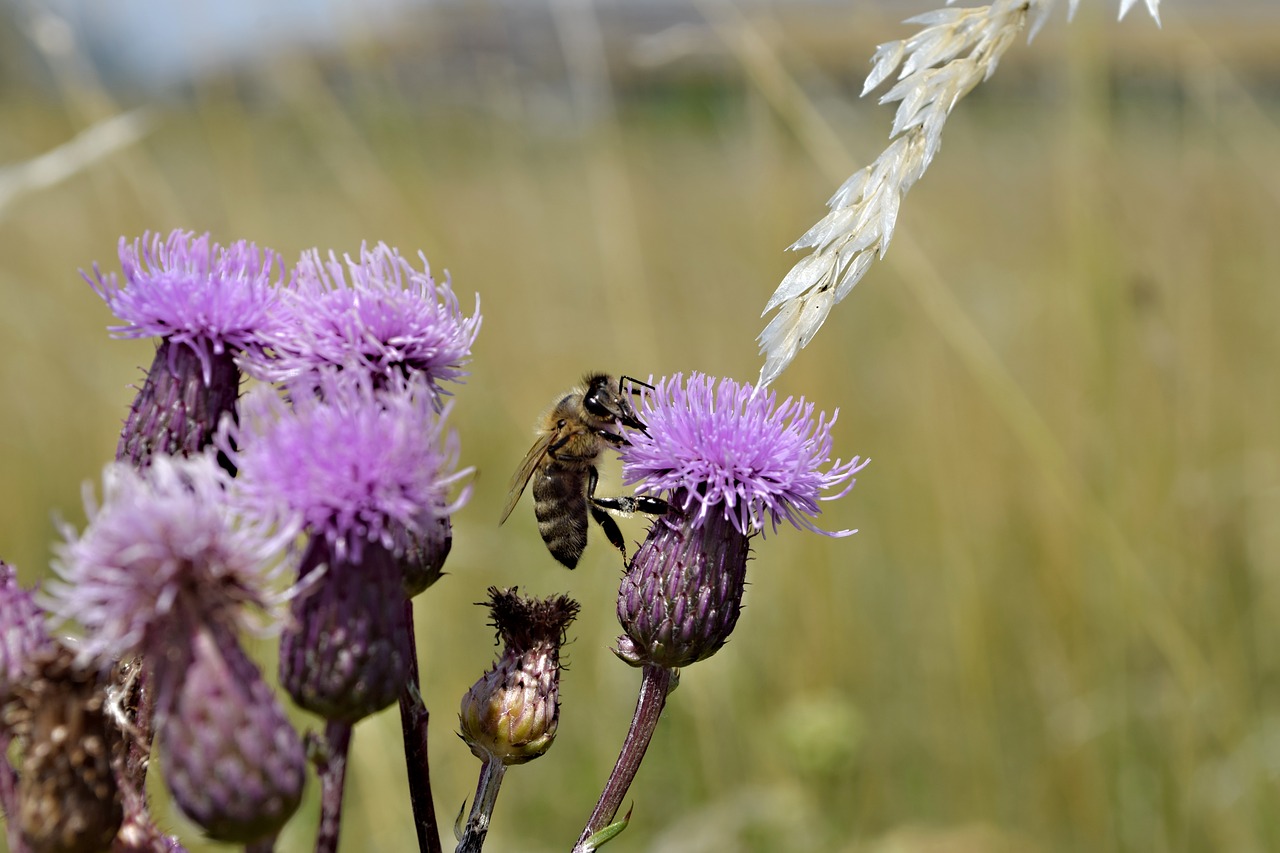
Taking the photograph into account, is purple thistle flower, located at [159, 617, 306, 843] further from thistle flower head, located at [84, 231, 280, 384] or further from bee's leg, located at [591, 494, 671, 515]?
bee's leg, located at [591, 494, 671, 515]

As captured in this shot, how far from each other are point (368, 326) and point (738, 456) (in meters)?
0.73

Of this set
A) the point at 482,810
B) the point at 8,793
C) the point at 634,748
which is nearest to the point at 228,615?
the point at 8,793

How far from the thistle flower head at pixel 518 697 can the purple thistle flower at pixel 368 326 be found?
1.59 ft

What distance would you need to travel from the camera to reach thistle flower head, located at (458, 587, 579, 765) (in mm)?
2135

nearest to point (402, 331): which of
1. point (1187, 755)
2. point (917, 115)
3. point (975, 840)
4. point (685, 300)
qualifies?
point (917, 115)

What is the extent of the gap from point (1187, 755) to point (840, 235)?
10.1ft

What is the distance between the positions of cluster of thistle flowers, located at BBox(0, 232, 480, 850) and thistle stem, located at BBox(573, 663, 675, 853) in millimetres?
411

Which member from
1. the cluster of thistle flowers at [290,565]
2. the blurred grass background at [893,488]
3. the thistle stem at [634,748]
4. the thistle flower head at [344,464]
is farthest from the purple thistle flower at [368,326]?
the blurred grass background at [893,488]

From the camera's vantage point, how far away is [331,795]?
1.63 metres

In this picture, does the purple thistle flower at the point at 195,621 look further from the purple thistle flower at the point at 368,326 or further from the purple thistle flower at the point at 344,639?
the purple thistle flower at the point at 368,326

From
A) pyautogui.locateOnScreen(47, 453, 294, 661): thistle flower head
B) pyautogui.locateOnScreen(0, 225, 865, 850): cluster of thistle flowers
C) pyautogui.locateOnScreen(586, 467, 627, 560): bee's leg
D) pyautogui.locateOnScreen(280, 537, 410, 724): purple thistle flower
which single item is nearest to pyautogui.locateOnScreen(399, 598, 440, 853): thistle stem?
pyautogui.locateOnScreen(0, 225, 865, 850): cluster of thistle flowers

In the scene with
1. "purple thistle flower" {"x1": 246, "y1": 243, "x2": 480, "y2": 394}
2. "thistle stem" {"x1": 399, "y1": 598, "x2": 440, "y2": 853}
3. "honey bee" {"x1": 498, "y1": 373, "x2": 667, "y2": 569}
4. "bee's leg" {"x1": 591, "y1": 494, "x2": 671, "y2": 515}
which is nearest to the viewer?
"thistle stem" {"x1": 399, "y1": 598, "x2": 440, "y2": 853}

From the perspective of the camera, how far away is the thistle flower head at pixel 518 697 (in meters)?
2.13

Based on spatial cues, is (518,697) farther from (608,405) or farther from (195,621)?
(608,405)
